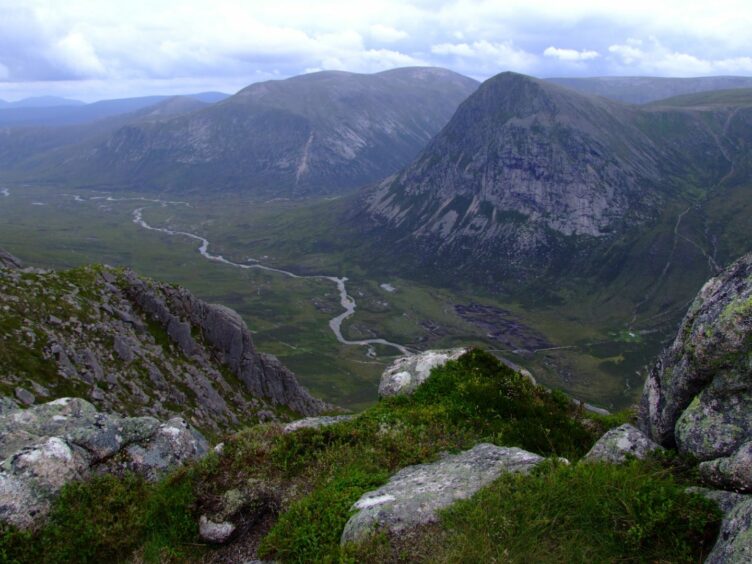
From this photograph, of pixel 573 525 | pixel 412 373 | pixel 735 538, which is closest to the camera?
pixel 735 538

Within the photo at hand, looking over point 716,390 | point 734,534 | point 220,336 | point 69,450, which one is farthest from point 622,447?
point 220,336

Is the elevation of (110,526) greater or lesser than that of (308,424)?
greater

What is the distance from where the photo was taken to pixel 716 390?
14086mm

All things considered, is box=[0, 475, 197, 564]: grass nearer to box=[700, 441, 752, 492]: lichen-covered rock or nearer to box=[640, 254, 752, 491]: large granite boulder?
box=[700, 441, 752, 492]: lichen-covered rock

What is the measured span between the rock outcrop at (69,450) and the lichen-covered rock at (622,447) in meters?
13.9

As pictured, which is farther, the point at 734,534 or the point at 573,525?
the point at 573,525

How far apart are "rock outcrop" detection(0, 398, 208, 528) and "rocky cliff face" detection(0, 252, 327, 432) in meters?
23.7

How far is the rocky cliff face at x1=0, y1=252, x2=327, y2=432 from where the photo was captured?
161 ft

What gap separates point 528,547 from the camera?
424 inches

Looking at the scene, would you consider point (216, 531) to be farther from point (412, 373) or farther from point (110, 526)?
point (412, 373)

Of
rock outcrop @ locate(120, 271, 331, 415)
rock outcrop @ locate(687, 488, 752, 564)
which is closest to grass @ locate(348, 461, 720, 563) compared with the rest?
rock outcrop @ locate(687, 488, 752, 564)

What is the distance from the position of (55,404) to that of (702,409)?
2522 centimetres

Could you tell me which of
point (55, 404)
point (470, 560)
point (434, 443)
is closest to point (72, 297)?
point (55, 404)

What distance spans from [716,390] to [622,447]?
2992 millimetres
